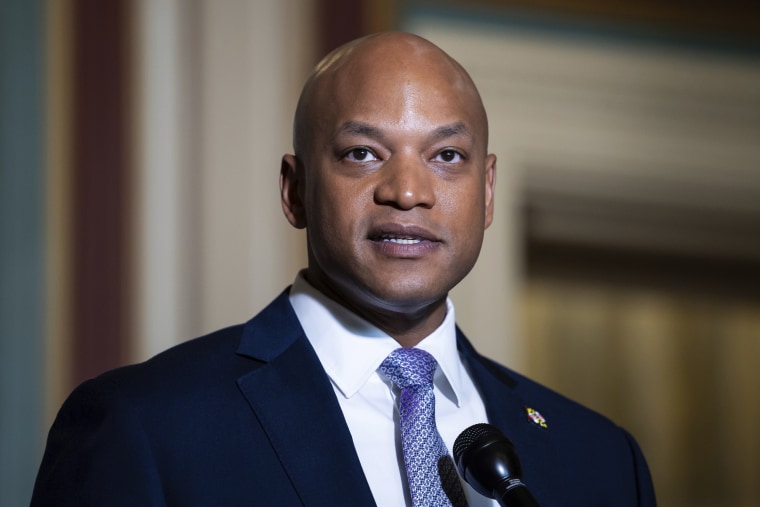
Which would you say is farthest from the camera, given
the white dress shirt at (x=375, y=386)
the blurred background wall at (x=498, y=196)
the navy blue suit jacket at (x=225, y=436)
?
the blurred background wall at (x=498, y=196)

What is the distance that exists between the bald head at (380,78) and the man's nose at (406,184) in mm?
101

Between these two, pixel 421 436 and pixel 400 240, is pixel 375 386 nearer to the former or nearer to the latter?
pixel 421 436

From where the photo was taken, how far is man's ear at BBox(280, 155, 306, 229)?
1.99 metres

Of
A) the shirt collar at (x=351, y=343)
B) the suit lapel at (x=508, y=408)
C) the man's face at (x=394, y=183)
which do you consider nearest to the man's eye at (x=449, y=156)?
the man's face at (x=394, y=183)

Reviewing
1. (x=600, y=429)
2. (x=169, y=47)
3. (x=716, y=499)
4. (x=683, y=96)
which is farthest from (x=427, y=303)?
(x=716, y=499)

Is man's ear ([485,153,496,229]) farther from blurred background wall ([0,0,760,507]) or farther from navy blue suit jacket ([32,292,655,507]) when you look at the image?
blurred background wall ([0,0,760,507])

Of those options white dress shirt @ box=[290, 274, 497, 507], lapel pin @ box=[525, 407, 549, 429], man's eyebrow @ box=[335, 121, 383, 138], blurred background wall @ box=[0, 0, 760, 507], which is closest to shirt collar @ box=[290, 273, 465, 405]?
white dress shirt @ box=[290, 274, 497, 507]

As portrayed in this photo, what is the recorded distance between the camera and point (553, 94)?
358 cm

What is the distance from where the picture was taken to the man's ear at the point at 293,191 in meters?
1.99

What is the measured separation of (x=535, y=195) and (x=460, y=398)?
1.69 metres

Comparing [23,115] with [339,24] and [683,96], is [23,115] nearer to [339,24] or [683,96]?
[339,24]

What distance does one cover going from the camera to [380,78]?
1.87 m

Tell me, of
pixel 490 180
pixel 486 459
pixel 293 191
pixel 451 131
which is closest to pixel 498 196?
pixel 490 180

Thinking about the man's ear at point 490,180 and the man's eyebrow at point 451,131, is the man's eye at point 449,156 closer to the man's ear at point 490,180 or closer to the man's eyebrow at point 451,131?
the man's eyebrow at point 451,131
